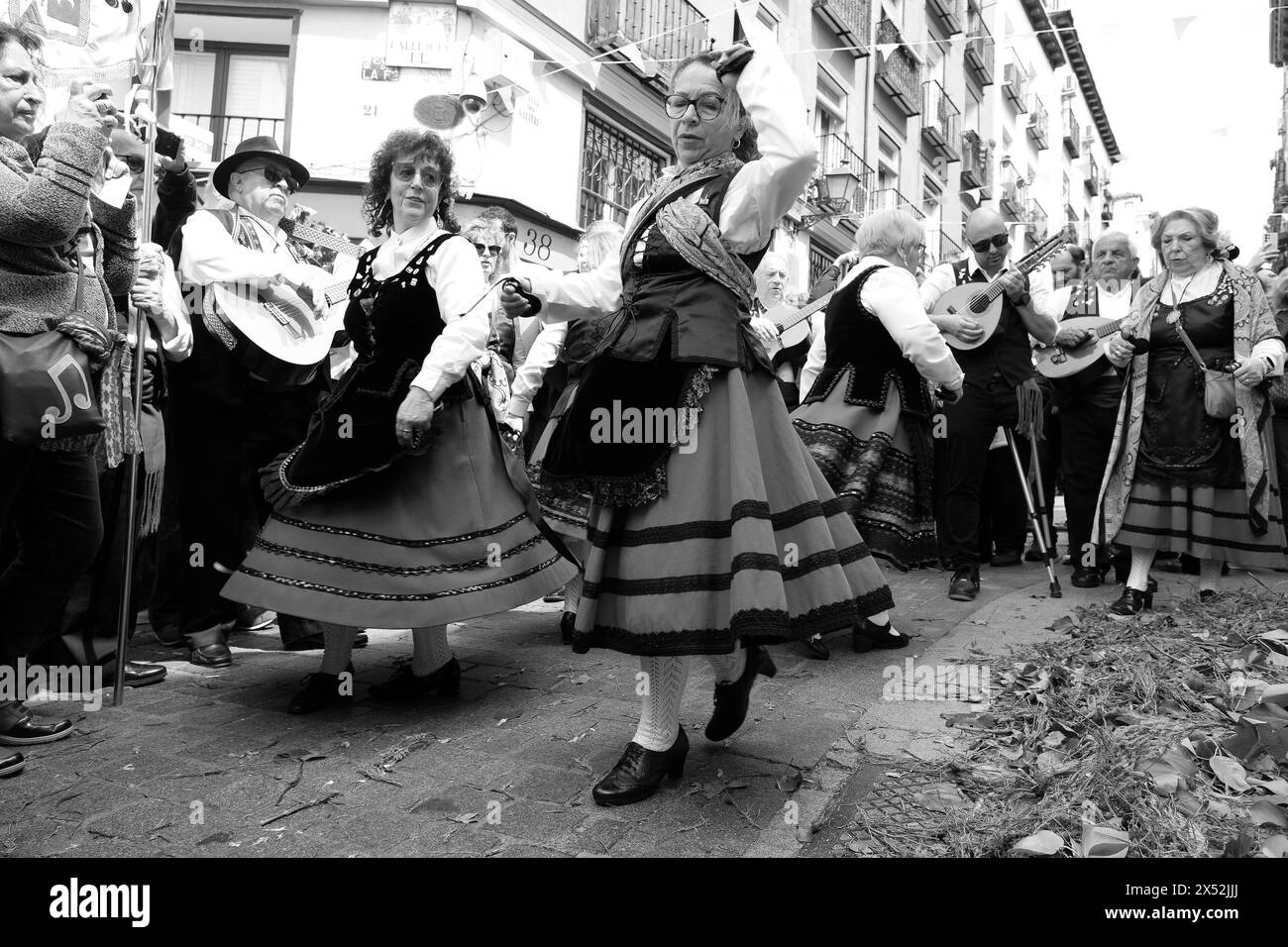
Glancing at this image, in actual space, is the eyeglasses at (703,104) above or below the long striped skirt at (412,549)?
above

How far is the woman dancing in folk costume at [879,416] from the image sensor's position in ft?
14.2

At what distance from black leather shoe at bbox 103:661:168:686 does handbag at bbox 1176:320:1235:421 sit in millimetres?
5049

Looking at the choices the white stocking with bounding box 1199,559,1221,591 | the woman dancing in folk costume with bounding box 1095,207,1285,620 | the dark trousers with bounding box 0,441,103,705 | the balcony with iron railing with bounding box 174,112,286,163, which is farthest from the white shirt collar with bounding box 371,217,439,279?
the balcony with iron railing with bounding box 174,112,286,163

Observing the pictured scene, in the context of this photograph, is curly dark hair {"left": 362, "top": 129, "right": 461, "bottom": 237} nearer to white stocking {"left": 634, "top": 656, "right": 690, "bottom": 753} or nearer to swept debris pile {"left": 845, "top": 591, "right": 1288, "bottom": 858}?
white stocking {"left": 634, "top": 656, "right": 690, "bottom": 753}

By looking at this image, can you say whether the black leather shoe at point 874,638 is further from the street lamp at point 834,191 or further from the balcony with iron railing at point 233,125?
the street lamp at point 834,191

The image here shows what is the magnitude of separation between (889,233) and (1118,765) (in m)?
2.77

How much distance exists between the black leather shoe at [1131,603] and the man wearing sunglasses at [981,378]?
0.81 metres

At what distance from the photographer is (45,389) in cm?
265

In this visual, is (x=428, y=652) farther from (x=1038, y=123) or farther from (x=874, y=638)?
(x=1038, y=123)

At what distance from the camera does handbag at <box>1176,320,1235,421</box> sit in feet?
15.9

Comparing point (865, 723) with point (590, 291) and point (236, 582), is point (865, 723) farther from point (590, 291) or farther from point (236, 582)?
point (236, 582)

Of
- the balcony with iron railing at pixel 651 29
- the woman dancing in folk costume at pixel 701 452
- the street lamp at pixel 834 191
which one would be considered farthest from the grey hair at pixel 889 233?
the street lamp at pixel 834 191

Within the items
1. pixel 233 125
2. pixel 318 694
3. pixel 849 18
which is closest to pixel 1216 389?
pixel 318 694
